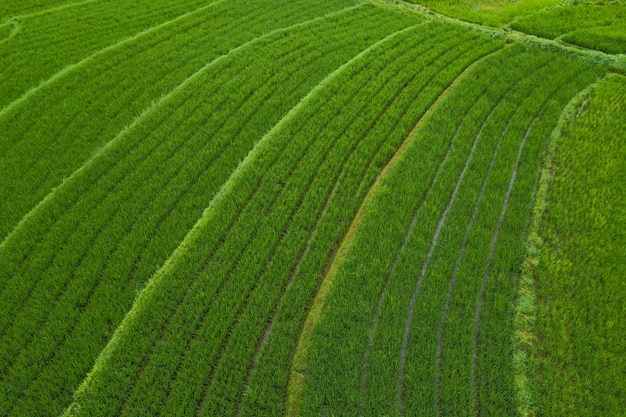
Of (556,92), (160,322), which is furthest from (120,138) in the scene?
(556,92)

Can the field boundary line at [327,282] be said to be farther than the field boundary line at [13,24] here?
No

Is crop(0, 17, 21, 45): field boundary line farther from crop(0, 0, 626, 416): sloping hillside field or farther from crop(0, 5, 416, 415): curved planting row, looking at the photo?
crop(0, 5, 416, 415): curved planting row

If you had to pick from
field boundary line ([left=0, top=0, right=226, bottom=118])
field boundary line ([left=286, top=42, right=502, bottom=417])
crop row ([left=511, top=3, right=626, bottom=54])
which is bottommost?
field boundary line ([left=286, top=42, right=502, bottom=417])

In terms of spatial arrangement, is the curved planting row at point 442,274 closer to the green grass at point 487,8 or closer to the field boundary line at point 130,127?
the green grass at point 487,8

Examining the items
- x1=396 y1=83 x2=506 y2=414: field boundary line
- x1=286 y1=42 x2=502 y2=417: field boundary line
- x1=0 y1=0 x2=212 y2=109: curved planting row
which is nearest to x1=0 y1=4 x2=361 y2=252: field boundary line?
x1=0 y1=0 x2=212 y2=109: curved planting row

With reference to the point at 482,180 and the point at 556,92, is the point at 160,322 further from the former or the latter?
the point at 556,92

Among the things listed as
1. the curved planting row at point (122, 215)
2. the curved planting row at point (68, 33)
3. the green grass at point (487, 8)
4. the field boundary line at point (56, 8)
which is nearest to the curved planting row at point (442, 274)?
the curved planting row at point (122, 215)
